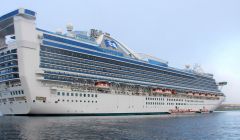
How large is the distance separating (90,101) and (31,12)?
22233 millimetres

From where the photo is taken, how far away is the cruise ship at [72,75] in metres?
62.1

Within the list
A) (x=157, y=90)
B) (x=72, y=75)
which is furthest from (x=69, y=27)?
(x=157, y=90)

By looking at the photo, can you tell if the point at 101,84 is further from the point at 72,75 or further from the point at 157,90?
the point at 157,90

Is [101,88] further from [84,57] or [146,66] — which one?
[146,66]

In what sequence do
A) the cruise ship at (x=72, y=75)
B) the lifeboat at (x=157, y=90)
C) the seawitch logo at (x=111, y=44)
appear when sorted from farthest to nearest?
the lifeboat at (x=157, y=90)
the seawitch logo at (x=111, y=44)
the cruise ship at (x=72, y=75)

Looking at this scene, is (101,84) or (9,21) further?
(101,84)

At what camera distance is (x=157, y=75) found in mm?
97375

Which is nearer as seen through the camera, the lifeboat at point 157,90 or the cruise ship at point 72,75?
the cruise ship at point 72,75

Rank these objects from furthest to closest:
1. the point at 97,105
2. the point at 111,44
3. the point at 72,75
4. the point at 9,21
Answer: the point at 111,44, the point at 97,105, the point at 72,75, the point at 9,21

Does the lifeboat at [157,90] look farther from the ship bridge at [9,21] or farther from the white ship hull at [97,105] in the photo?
the ship bridge at [9,21]

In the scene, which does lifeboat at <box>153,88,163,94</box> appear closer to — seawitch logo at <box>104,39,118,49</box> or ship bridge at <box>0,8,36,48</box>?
seawitch logo at <box>104,39,118,49</box>

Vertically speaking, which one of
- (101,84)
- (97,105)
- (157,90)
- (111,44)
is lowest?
(97,105)

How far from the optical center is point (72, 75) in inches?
2694

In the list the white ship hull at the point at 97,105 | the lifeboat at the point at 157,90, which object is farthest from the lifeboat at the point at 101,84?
the lifeboat at the point at 157,90
